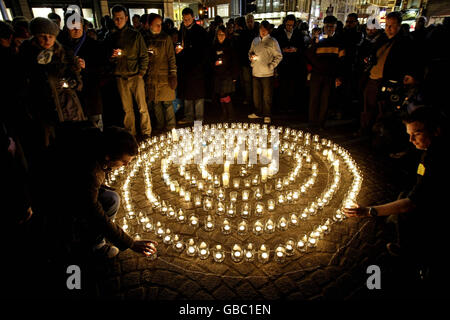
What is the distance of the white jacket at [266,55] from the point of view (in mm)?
7078

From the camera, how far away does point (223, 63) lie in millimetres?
7273

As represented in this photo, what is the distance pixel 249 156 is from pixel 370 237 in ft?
9.80

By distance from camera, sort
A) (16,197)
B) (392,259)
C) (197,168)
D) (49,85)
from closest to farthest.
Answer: (392,259) → (16,197) → (49,85) → (197,168)

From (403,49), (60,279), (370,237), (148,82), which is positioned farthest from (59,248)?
(403,49)

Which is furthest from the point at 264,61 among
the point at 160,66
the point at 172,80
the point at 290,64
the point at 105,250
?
the point at 105,250

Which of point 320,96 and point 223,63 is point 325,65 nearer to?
point 320,96

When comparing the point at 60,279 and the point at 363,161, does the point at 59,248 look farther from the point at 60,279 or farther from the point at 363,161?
the point at 363,161

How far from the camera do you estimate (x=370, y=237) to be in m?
3.80

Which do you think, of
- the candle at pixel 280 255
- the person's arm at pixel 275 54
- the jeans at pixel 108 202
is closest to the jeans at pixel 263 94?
the person's arm at pixel 275 54

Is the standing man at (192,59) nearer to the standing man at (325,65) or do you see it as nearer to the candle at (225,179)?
the standing man at (325,65)

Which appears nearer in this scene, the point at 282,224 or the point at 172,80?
the point at 282,224

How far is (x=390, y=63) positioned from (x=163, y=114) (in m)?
5.61

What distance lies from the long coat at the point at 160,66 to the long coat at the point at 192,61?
0.59 metres

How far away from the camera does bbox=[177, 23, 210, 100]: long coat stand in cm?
681
